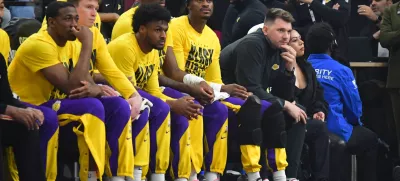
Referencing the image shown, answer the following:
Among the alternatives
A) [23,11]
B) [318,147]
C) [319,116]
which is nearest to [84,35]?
[23,11]

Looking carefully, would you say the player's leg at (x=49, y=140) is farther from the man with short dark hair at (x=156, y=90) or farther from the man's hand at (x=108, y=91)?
the man with short dark hair at (x=156, y=90)

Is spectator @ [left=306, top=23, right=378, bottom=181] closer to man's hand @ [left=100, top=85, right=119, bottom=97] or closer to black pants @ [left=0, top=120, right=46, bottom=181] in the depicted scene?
man's hand @ [left=100, top=85, right=119, bottom=97]

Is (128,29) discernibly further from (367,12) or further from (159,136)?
(367,12)

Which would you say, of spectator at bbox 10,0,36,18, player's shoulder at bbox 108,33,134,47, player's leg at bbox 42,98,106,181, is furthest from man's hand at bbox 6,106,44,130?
spectator at bbox 10,0,36,18

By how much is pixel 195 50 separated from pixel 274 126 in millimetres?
905

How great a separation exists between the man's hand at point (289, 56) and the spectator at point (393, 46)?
185 cm

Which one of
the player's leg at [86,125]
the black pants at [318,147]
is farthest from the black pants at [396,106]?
the player's leg at [86,125]

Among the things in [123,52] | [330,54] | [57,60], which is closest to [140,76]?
[123,52]

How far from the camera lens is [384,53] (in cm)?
1191

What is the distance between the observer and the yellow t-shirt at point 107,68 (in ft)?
25.7

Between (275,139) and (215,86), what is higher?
(215,86)

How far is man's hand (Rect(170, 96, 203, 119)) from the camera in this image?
8.07 metres

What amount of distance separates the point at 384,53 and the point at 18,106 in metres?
5.77

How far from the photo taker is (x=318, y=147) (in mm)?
9805
